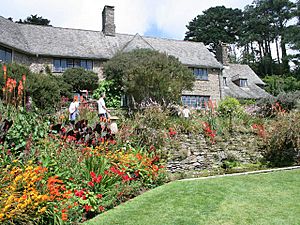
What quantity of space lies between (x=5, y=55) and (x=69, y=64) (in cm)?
443

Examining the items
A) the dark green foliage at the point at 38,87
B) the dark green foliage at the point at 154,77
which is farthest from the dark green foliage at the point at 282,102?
the dark green foliage at the point at 38,87

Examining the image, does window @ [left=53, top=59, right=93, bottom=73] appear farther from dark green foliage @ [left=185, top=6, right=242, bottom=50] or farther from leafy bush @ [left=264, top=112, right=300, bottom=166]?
dark green foliage @ [left=185, top=6, right=242, bottom=50]

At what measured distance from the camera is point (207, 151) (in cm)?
918

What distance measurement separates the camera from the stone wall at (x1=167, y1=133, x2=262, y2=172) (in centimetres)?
853

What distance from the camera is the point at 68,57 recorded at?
23.0 metres

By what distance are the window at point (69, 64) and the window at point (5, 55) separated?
3.11m

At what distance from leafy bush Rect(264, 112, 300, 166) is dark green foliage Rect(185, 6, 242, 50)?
1615 inches

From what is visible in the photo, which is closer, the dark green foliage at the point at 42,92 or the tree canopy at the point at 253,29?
the dark green foliage at the point at 42,92

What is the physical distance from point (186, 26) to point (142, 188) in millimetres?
46980

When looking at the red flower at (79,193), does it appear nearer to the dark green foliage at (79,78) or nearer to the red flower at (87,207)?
the red flower at (87,207)

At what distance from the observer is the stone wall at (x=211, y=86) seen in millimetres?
26950

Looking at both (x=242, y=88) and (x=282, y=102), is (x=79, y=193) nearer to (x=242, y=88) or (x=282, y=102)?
(x=282, y=102)

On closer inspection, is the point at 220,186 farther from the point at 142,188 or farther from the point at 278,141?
the point at 278,141

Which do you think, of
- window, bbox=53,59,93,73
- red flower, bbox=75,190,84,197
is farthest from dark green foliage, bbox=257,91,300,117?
window, bbox=53,59,93,73
